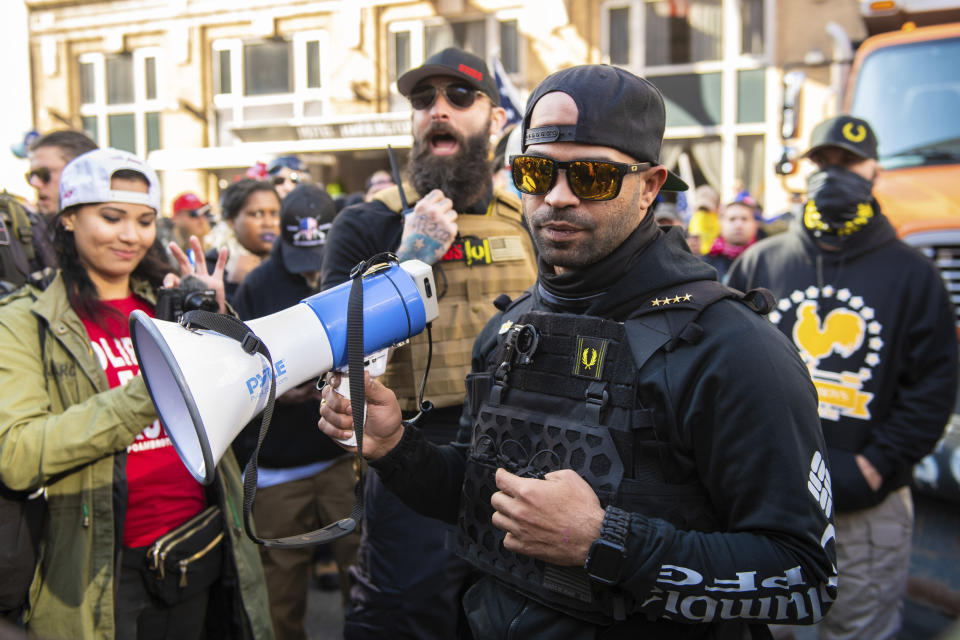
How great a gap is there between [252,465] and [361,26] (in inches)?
652

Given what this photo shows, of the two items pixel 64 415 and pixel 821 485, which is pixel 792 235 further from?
pixel 64 415

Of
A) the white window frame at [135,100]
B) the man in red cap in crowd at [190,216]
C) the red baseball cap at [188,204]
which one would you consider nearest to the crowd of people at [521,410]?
the man in red cap in crowd at [190,216]

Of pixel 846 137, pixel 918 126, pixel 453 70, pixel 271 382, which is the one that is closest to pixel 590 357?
pixel 271 382

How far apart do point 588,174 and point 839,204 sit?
2.05 metres

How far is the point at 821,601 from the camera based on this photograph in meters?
1.42

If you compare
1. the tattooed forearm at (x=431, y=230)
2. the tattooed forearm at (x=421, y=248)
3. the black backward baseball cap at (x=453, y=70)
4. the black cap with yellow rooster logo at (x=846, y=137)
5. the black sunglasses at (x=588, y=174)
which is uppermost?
the black backward baseball cap at (x=453, y=70)

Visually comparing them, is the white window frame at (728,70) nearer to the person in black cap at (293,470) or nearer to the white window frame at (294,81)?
the white window frame at (294,81)

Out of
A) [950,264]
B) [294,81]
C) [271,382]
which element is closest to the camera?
[271,382]

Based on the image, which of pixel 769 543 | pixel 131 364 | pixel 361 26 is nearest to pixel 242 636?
pixel 131 364

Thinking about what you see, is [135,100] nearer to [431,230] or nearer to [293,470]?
[293,470]

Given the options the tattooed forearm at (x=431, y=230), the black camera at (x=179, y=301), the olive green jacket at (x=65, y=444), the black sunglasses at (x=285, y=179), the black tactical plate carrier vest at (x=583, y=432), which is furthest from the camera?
A: the black sunglasses at (x=285, y=179)

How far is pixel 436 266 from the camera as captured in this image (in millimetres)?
2725

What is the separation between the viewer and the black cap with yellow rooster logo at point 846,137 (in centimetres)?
339

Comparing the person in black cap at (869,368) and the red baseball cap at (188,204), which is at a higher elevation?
the red baseball cap at (188,204)
